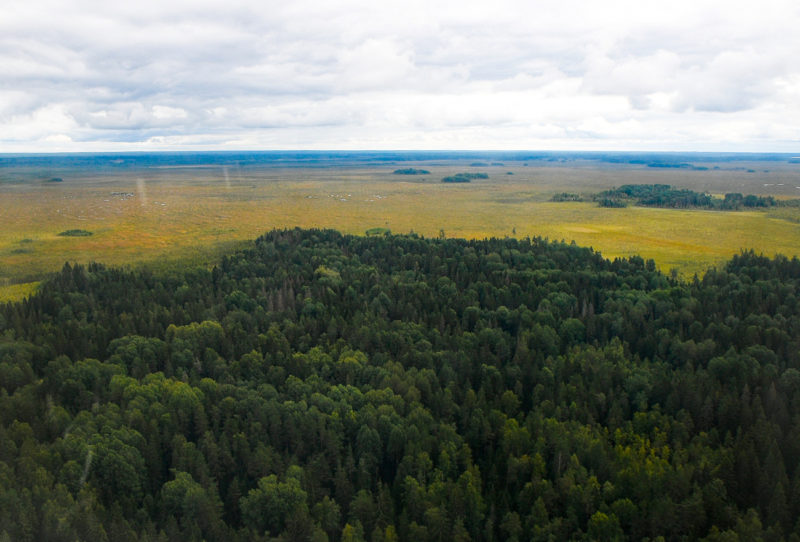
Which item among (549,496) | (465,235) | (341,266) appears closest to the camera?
(549,496)

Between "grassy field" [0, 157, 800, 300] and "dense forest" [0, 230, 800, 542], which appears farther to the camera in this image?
"grassy field" [0, 157, 800, 300]

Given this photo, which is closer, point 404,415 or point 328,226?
point 404,415

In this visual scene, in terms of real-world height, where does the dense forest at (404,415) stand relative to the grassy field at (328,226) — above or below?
below

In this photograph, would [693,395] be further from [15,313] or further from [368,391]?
[15,313]

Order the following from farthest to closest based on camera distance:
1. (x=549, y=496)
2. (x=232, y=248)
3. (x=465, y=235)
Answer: (x=465, y=235) < (x=232, y=248) < (x=549, y=496)

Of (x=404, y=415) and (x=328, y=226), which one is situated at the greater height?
(x=328, y=226)

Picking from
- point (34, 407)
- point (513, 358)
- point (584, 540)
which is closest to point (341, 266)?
point (513, 358)

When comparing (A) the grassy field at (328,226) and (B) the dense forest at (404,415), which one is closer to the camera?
(B) the dense forest at (404,415)

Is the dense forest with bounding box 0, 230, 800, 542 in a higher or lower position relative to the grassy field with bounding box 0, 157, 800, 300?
lower
